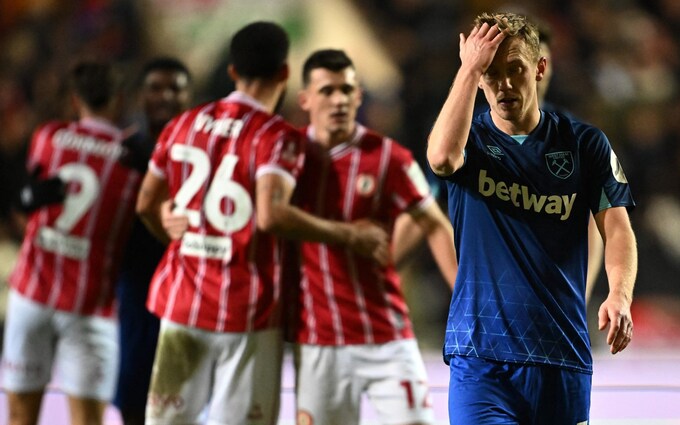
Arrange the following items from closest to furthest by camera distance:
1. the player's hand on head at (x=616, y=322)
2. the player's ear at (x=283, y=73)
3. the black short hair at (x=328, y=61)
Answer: the player's hand on head at (x=616, y=322) < the player's ear at (x=283, y=73) < the black short hair at (x=328, y=61)

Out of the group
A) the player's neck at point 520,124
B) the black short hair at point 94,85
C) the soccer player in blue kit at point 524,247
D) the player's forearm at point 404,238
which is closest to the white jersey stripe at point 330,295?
the player's forearm at point 404,238

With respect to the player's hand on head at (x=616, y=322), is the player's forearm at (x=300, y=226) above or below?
Result: above

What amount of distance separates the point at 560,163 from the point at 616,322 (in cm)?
51

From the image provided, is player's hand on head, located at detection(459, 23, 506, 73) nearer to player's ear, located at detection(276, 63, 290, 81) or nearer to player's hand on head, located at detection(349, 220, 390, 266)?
player's hand on head, located at detection(349, 220, 390, 266)

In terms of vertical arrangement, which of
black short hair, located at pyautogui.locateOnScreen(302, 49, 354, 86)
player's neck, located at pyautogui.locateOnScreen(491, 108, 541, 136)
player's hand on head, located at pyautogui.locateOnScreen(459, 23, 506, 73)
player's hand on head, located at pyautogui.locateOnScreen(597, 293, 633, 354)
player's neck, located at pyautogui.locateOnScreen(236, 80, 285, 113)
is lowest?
player's hand on head, located at pyautogui.locateOnScreen(597, 293, 633, 354)

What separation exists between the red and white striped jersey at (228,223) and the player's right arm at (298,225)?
0.06m

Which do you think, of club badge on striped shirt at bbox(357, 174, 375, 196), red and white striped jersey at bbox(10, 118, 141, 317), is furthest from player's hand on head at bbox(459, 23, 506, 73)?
red and white striped jersey at bbox(10, 118, 141, 317)

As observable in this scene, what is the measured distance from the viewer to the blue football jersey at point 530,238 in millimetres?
3062

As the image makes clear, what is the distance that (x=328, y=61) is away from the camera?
447 centimetres

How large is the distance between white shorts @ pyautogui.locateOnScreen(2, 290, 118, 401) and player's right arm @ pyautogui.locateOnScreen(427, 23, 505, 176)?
263 centimetres

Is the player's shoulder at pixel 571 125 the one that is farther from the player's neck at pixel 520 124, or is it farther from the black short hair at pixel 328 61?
the black short hair at pixel 328 61

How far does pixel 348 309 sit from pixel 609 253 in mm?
1439

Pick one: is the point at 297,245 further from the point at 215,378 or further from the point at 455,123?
the point at 455,123

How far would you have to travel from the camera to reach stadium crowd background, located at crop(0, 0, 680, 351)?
9.46 meters
